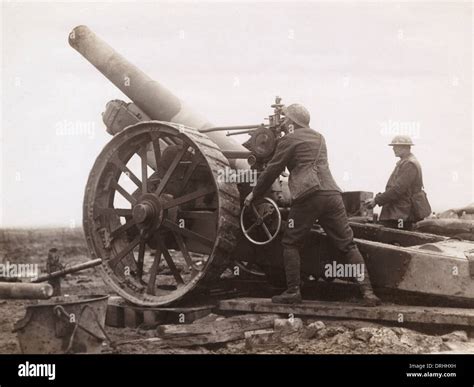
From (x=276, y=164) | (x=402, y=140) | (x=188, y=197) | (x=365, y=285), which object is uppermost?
(x=402, y=140)

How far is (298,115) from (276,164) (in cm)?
53

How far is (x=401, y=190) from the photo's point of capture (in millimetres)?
7418

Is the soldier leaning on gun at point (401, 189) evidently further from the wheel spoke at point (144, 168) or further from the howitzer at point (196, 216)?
the wheel spoke at point (144, 168)

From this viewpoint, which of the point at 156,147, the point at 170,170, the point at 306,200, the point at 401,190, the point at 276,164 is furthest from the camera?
the point at 401,190

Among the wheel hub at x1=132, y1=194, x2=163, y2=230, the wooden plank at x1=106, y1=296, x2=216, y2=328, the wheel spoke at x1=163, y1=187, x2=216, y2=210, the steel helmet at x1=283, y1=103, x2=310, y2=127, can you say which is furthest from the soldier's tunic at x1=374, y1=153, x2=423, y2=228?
the wheel hub at x1=132, y1=194, x2=163, y2=230

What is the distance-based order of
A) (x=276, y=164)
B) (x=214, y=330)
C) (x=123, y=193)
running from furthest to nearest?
1. (x=123, y=193)
2. (x=276, y=164)
3. (x=214, y=330)

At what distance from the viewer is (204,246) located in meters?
6.51

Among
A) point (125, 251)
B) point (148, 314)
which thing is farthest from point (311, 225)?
point (125, 251)

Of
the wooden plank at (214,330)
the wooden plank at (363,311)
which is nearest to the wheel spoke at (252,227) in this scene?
the wooden plank at (363,311)

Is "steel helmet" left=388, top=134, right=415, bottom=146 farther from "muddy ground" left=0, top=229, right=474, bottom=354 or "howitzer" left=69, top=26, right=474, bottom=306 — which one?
"muddy ground" left=0, top=229, right=474, bottom=354

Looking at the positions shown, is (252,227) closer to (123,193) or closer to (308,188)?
(308,188)

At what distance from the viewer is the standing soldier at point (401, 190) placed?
7.45 meters

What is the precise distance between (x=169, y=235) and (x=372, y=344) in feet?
8.10

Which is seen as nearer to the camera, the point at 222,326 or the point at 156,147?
the point at 222,326
